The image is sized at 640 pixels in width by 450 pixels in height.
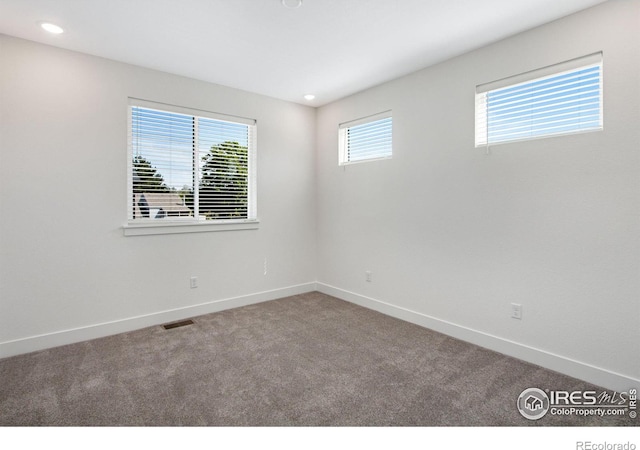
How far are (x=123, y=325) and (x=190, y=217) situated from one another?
49.8 inches

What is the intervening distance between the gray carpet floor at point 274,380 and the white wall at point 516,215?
0.98ft

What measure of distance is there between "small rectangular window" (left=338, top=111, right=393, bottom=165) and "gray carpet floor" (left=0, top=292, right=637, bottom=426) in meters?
2.00

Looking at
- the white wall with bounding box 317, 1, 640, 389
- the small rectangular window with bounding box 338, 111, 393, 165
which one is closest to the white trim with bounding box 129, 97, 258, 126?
the small rectangular window with bounding box 338, 111, 393, 165

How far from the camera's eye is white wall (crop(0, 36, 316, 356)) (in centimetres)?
286

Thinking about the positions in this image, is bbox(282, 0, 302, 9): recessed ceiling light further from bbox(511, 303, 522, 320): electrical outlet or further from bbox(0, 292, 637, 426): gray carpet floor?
bbox(511, 303, 522, 320): electrical outlet

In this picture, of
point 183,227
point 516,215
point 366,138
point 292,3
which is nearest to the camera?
point 292,3

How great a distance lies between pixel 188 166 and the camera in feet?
12.5

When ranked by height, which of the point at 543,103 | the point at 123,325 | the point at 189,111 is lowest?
the point at 123,325

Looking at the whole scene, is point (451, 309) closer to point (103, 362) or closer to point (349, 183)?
point (349, 183)

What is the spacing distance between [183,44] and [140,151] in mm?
1181

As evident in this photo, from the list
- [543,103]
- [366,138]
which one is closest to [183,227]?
[366,138]

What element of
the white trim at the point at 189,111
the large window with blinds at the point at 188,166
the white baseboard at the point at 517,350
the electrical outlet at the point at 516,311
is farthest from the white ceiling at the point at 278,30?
the white baseboard at the point at 517,350

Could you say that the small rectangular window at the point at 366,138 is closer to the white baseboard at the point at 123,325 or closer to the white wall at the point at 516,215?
the white wall at the point at 516,215

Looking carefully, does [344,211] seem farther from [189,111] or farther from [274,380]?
[274,380]
